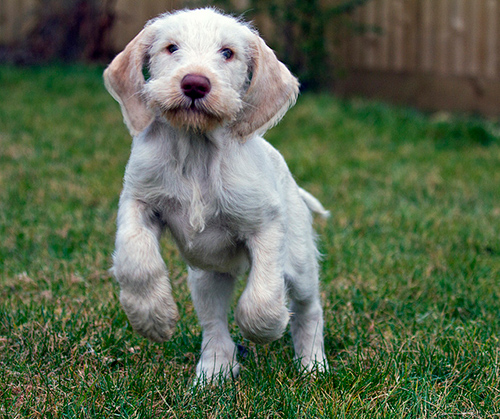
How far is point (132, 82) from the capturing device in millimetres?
2568

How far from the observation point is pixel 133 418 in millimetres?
2219

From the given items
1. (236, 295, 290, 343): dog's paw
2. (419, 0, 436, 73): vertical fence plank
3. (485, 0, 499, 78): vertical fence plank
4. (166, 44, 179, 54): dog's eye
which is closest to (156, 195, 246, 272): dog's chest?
(236, 295, 290, 343): dog's paw

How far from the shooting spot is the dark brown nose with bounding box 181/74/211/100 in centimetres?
226

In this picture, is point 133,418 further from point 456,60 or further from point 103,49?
point 103,49

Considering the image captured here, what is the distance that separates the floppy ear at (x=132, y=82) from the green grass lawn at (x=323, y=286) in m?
0.90

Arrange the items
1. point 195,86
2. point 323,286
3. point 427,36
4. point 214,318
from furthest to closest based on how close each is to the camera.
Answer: point 427,36
point 323,286
point 214,318
point 195,86

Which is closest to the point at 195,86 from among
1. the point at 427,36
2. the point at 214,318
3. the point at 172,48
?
the point at 172,48

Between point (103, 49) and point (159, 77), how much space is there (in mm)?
9074

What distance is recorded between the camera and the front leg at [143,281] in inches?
92.9

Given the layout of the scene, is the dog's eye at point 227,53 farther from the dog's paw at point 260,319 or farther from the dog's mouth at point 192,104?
the dog's paw at point 260,319

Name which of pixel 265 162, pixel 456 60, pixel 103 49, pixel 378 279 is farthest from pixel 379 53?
pixel 265 162

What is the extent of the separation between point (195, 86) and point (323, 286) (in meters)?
1.72

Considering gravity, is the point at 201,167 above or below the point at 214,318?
above

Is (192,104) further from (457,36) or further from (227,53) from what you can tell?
(457,36)
